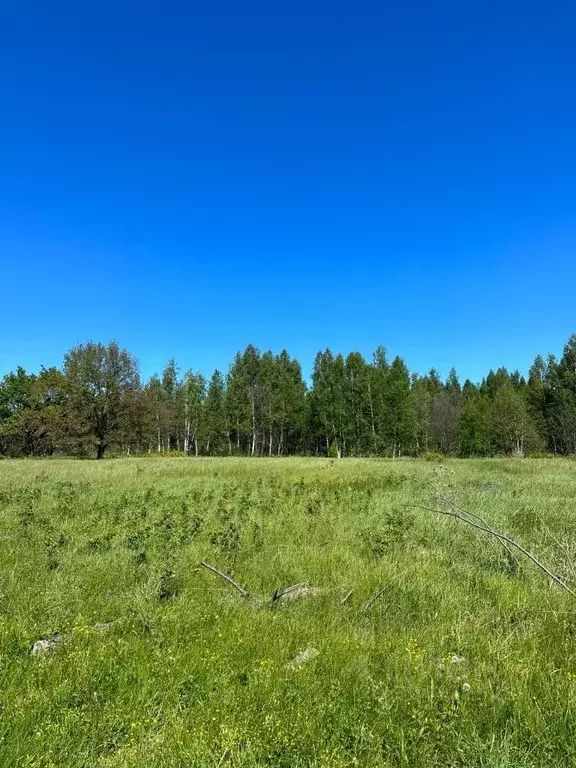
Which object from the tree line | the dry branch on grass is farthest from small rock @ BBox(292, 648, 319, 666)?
the tree line

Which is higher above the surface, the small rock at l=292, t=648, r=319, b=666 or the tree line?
the tree line

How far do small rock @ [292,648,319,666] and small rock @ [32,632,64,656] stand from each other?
2303mm

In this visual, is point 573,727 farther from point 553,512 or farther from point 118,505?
point 118,505

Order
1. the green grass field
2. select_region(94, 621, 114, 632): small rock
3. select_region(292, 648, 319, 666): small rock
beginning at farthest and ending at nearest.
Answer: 1. select_region(94, 621, 114, 632): small rock
2. select_region(292, 648, 319, 666): small rock
3. the green grass field

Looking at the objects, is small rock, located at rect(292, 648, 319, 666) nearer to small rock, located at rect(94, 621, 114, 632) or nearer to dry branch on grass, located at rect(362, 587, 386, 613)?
dry branch on grass, located at rect(362, 587, 386, 613)

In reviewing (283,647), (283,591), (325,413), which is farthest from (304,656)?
(325,413)

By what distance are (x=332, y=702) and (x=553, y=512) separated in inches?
371

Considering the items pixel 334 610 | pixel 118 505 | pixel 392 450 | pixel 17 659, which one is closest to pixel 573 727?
pixel 334 610

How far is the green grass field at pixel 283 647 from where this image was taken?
3.12 metres

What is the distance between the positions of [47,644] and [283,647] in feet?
7.56

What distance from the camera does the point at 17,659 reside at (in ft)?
13.4

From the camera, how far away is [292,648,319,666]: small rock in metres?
4.24

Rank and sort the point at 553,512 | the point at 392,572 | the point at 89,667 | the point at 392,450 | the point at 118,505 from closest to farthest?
the point at 89,667
the point at 392,572
the point at 553,512
the point at 118,505
the point at 392,450

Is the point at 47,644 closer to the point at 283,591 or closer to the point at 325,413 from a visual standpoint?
the point at 283,591
